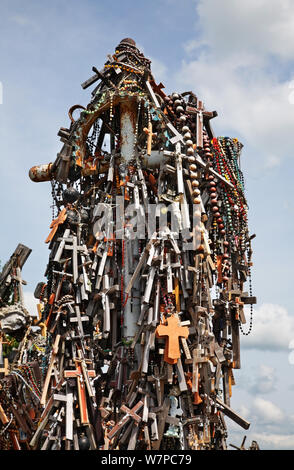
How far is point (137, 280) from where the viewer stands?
9.02 m

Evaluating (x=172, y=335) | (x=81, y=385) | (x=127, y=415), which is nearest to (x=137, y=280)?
(x=172, y=335)

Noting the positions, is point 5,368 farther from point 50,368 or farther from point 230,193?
point 230,193

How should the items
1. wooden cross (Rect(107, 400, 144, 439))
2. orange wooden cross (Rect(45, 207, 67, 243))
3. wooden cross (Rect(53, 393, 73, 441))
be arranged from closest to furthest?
1. wooden cross (Rect(107, 400, 144, 439))
2. wooden cross (Rect(53, 393, 73, 441))
3. orange wooden cross (Rect(45, 207, 67, 243))

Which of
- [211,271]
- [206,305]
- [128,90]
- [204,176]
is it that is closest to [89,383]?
[206,305]

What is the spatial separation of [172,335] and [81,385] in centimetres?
156

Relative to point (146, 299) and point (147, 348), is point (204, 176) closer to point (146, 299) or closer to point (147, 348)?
point (146, 299)

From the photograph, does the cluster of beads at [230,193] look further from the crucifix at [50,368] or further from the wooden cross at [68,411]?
the wooden cross at [68,411]

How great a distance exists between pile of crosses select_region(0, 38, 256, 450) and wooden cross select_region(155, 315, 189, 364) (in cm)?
2

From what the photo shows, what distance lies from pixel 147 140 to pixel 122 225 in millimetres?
1411

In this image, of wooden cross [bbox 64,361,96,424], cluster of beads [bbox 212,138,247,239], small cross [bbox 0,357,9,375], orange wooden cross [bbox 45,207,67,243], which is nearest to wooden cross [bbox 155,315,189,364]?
wooden cross [bbox 64,361,96,424]

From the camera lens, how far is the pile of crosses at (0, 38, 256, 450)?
8.00m

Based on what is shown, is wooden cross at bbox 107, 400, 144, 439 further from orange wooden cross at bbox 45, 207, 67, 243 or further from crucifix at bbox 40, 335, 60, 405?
orange wooden cross at bbox 45, 207, 67, 243

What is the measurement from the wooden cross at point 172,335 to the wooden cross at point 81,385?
4.25 ft

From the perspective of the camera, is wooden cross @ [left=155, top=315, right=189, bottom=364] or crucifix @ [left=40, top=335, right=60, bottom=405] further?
crucifix @ [left=40, top=335, right=60, bottom=405]
